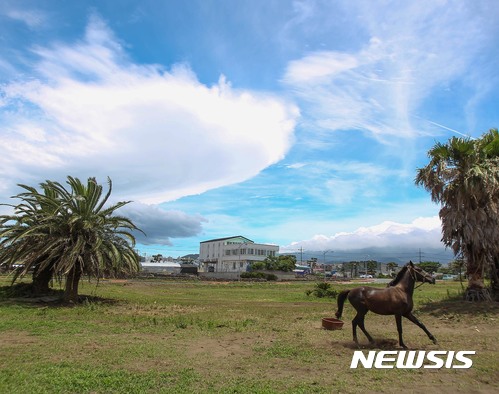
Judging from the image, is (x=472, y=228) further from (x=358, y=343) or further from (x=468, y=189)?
(x=358, y=343)

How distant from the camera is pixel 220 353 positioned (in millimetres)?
9703

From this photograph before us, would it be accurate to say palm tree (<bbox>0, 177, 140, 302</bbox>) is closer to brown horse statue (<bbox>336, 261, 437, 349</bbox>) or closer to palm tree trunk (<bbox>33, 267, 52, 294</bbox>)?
palm tree trunk (<bbox>33, 267, 52, 294</bbox>)

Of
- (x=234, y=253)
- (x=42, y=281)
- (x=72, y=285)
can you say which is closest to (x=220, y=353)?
(x=72, y=285)

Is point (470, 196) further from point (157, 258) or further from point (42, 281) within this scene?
point (157, 258)

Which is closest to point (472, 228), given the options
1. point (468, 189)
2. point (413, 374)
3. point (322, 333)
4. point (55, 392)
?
point (468, 189)

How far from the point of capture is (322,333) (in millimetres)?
12500

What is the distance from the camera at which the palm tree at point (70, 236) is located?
64.8ft

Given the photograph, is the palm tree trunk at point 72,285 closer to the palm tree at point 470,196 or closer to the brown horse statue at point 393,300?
the brown horse statue at point 393,300

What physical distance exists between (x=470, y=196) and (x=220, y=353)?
13976 mm

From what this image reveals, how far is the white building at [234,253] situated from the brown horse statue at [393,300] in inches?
3946

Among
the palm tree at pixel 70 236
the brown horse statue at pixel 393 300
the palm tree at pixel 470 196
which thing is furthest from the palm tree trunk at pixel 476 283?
the palm tree at pixel 70 236

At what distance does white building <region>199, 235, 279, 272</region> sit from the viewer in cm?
11744

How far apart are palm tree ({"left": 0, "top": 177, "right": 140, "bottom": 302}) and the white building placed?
3550 inches

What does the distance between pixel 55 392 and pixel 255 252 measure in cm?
11409
